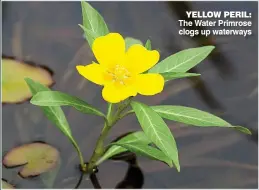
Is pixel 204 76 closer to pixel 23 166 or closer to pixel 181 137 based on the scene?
pixel 181 137

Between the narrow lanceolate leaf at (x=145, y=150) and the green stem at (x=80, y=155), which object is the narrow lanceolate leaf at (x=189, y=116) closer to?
the narrow lanceolate leaf at (x=145, y=150)

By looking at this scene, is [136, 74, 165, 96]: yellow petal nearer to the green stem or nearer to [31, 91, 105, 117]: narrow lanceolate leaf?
[31, 91, 105, 117]: narrow lanceolate leaf

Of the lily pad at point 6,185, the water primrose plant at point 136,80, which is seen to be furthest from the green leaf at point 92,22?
the lily pad at point 6,185

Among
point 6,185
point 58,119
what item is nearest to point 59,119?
point 58,119

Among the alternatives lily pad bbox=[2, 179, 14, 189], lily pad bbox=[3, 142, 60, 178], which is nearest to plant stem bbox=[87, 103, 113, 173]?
lily pad bbox=[3, 142, 60, 178]

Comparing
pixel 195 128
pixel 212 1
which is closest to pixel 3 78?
pixel 195 128
